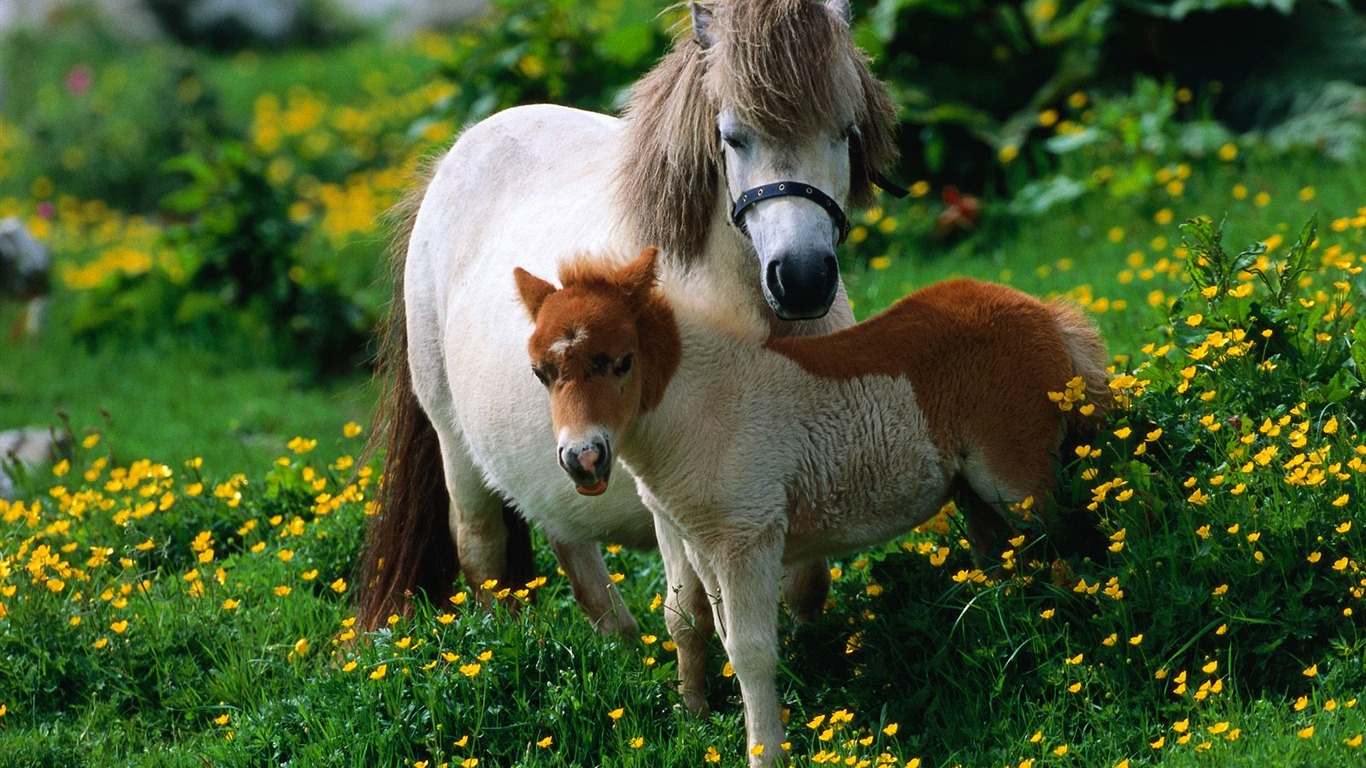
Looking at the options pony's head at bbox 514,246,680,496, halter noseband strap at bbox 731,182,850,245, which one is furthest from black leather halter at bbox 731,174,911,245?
pony's head at bbox 514,246,680,496

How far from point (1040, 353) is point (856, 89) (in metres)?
0.93

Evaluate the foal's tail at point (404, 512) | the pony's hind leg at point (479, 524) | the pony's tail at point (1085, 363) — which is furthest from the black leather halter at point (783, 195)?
the foal's tail at point (404, 512)

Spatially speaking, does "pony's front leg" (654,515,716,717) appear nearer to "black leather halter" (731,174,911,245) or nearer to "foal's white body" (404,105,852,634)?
"foal's white body" (404,105,852,634)

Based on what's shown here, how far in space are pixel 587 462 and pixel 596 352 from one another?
0.29m

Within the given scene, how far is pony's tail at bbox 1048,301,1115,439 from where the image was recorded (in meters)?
4.30

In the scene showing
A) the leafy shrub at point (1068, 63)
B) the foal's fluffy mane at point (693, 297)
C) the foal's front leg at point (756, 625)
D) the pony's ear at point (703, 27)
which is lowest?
the foal's front leg at point (756, 625)

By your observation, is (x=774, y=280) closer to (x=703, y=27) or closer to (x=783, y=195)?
(x=783, y=195)

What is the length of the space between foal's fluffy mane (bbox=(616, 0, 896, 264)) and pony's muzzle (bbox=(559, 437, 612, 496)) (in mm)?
1062

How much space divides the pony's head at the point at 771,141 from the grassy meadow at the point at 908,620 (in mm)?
979

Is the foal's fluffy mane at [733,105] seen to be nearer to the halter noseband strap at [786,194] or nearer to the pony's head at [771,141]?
the pony's head at [771,141]

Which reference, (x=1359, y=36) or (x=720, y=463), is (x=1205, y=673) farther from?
(x=1359, y=36)

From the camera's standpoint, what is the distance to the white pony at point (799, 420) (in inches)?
155

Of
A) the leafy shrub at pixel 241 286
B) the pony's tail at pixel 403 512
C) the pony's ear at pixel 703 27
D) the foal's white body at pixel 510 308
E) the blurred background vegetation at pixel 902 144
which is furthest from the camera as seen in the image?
the leafy shrub at pixel 241 286

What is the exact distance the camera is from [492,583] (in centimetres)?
499
